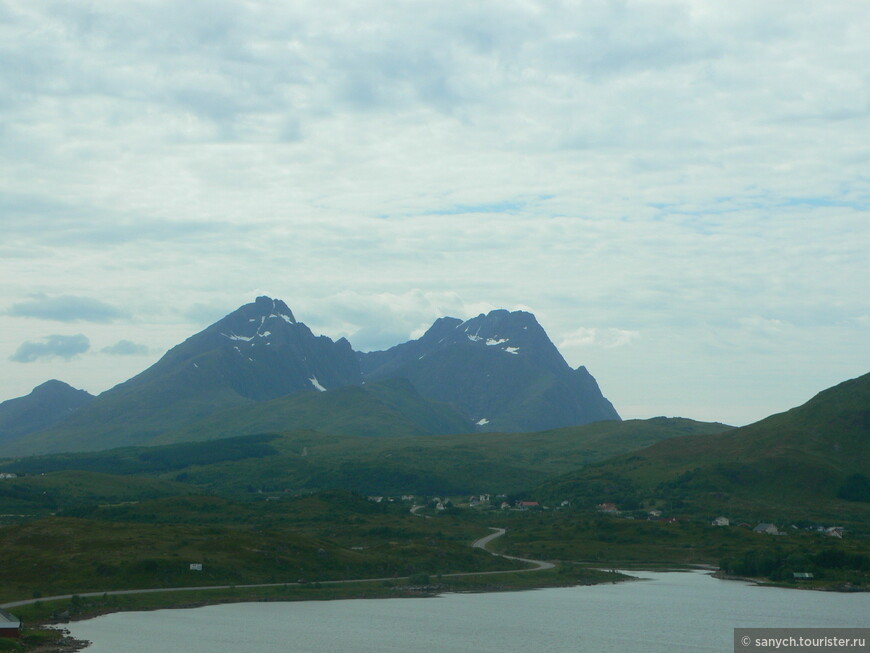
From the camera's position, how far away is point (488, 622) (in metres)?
110

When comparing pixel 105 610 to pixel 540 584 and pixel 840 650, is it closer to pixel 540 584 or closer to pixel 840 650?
pixel 540 584

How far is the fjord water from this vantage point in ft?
313

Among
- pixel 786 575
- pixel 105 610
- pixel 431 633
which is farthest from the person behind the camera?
pixel 786 575

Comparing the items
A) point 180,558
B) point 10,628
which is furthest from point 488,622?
point 10,628

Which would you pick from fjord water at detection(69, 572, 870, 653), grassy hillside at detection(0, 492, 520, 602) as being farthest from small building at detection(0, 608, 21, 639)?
grassy hillside at detection(0, 492, 520, 602)

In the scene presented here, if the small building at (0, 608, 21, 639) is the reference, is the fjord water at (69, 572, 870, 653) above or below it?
below

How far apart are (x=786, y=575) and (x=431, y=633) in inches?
2949

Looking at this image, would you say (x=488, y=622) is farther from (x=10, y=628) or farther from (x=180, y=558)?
(x=10, y=628)

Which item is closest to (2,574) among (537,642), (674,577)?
(537,642)

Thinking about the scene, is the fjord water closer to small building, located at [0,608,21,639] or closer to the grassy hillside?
small building, located at [0,608,21,639]

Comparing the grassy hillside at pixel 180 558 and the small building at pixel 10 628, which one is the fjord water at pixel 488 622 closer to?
the small building at pixel 10 628

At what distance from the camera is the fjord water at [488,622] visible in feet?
313

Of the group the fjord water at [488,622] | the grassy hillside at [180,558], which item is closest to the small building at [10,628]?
the fjord water at [488,622]

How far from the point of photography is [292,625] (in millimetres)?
105750
